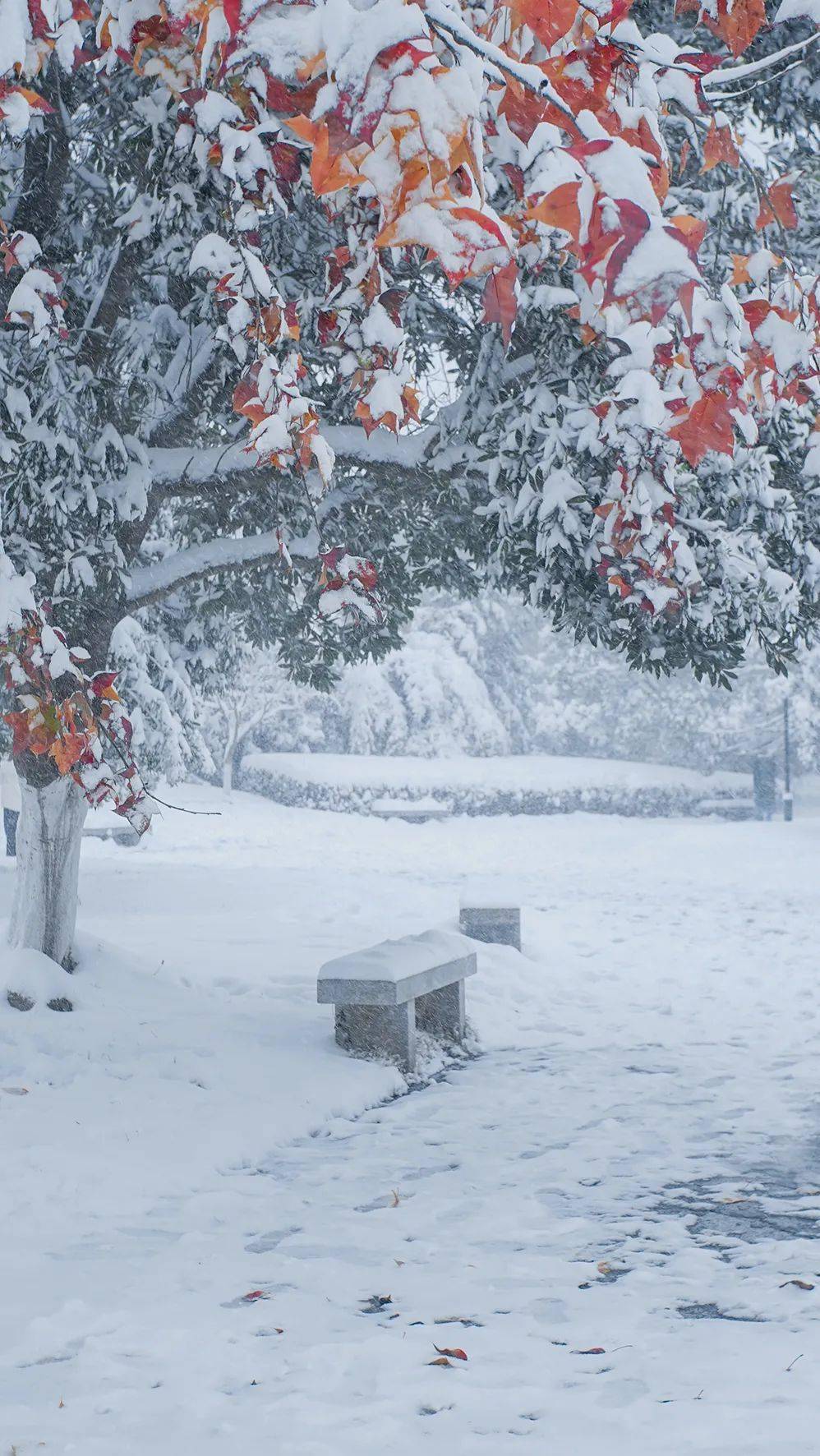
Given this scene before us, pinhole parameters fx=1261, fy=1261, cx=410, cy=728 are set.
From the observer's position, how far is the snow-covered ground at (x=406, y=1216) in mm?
3098

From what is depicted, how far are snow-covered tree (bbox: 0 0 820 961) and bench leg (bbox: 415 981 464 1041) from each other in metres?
2.50

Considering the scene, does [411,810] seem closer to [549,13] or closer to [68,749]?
[68,749]

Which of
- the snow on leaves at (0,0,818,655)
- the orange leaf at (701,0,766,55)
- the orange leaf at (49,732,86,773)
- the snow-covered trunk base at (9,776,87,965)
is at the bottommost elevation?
the snow-covered trunk base at (9,776,87,965)

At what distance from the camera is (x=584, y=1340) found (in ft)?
11.5

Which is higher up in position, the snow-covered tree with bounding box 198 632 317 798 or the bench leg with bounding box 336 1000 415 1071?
the snow-covered tree with bounding box 198 632 317 798

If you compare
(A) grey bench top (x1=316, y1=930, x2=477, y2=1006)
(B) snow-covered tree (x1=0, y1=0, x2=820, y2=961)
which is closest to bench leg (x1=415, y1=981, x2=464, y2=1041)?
(A) grey bench top (x1=316, y1=930, x2=477, y2=1006)

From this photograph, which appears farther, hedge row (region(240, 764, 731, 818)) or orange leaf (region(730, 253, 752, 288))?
hedge row (region(240, 764, 731, 818))

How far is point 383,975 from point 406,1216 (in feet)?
6.97

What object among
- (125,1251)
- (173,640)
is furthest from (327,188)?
(173,640)

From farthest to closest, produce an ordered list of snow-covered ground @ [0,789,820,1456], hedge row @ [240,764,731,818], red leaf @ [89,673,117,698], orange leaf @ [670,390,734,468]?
1. hedge row @ [240,764,731,818]
2. red leaf @ [89,673,117,698]
3. snow-covered ground @ [0,789,820,1456]
4. orange leaf @ [670,390,734,468]

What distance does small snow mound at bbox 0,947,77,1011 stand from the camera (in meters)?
6.93

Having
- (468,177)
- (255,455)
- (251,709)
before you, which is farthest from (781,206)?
(251,709)

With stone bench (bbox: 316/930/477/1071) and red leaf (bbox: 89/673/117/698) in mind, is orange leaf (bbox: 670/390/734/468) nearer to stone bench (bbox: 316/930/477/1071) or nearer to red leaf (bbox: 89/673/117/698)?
red leaf (bbox: 89/673/117/698)

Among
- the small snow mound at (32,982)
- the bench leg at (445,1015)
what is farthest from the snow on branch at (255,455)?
the bench leg at (445,1015)
